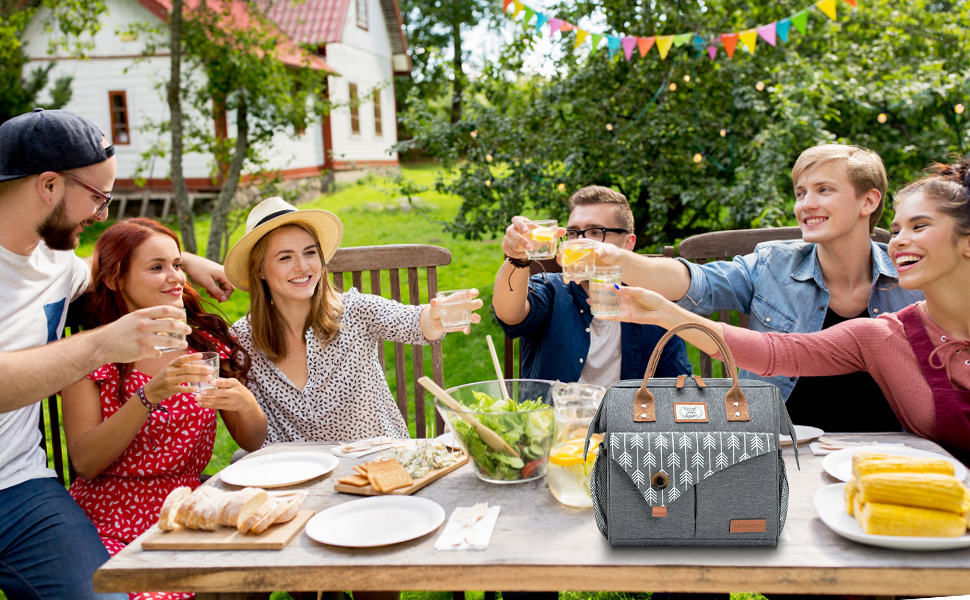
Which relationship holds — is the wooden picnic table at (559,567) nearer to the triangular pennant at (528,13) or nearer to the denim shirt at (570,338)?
the denim shirt at (570,338)

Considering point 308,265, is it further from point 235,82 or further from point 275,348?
point 235,82

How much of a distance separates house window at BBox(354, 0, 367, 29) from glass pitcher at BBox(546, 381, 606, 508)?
20840mm

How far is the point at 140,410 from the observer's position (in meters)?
2.37

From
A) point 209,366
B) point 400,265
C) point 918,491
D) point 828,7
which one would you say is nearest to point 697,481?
point 918,491

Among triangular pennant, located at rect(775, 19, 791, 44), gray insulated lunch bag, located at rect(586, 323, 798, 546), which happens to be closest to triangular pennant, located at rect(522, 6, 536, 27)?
triangular pennant, located at rect(775, 19, 791, 44)

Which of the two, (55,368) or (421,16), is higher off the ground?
(421,16)

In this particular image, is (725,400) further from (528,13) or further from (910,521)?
(528,13)

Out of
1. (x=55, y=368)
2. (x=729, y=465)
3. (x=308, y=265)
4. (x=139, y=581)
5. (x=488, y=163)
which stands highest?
(x=488, y=163)

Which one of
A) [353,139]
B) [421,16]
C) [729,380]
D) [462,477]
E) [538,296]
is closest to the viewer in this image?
[729,380]

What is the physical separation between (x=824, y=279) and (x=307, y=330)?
2.13m

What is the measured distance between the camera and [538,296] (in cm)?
316

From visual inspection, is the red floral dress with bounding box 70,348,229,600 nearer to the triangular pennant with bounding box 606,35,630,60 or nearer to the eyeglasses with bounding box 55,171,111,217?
the eyeglasses with bounding box 55,171,111,217

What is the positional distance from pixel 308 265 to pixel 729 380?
5.85 ft

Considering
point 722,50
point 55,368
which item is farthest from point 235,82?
point 55,368
